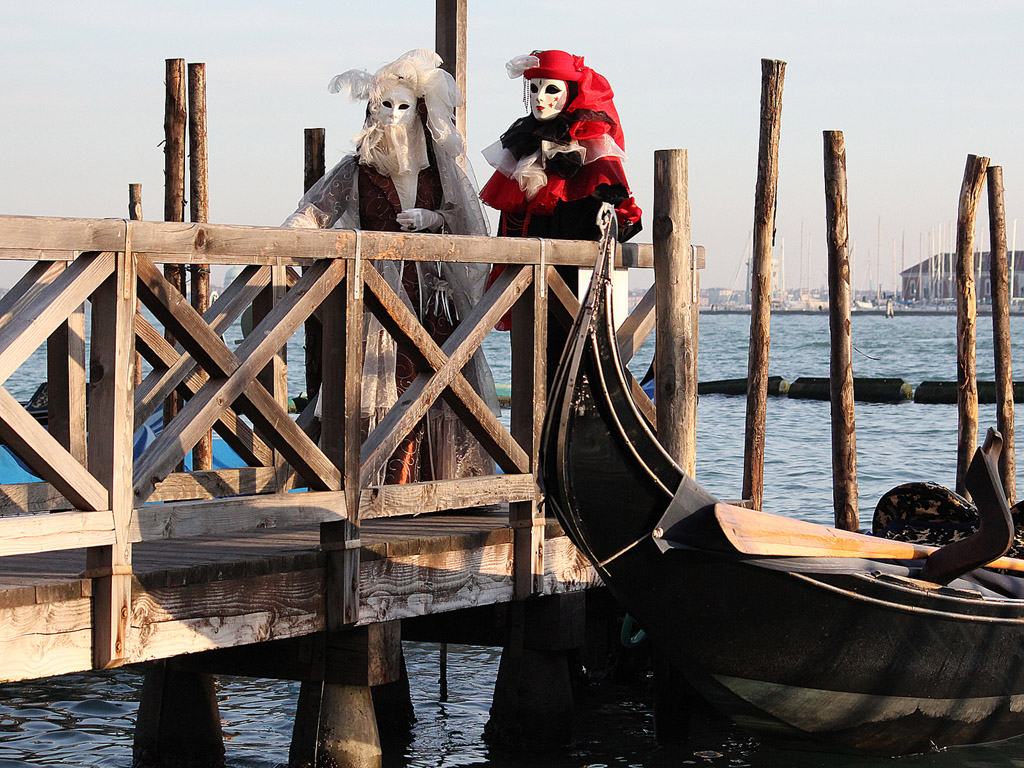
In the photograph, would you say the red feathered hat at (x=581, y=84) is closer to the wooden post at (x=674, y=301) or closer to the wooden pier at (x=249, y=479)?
the wooden post at (x=674, y=301)

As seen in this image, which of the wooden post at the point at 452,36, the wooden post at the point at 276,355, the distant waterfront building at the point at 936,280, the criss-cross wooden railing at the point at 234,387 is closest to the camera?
the criss-cross wooden railing at the point at 234,387

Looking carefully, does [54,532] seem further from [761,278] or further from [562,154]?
[761,278]

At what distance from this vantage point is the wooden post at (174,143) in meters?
8.80

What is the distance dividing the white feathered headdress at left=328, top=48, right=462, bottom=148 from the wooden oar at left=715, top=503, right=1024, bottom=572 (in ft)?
5.85

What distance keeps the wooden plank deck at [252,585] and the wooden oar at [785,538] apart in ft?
2.53

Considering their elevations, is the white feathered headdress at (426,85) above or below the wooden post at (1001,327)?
above

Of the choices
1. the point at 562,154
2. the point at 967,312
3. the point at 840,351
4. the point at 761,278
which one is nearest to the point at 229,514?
the point at 562,154

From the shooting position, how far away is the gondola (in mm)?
4230

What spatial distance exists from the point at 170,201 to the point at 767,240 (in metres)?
3.66

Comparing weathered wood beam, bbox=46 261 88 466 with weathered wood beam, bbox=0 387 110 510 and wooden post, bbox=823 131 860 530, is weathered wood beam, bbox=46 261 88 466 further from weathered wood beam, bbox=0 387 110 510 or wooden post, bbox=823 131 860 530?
wooden post, bbox=823 131 860 530

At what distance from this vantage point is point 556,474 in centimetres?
425

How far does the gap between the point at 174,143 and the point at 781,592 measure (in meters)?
5.68

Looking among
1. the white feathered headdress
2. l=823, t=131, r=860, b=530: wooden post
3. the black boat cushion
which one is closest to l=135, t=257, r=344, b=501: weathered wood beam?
the white feathered headdress

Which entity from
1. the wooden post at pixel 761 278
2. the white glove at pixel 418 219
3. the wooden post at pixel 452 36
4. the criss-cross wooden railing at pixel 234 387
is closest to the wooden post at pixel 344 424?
the criss-cross wooden railing at pixel 234 387
